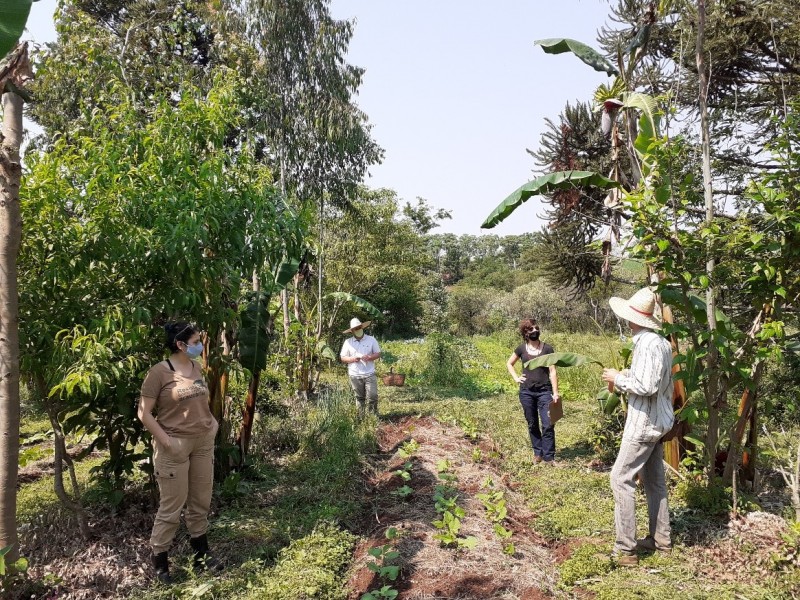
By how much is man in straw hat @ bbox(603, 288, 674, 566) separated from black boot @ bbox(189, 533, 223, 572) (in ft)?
9.49

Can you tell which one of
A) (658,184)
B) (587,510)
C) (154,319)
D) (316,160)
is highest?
(316,160)

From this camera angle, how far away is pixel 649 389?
379 cm

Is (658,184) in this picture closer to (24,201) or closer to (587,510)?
(587,510)

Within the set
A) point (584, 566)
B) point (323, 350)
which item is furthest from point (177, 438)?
point (323, 350)

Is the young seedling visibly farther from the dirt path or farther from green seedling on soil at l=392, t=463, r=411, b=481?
green seedling on soil at l=392, t=463, r=411, b=481

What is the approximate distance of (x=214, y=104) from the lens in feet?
15.8

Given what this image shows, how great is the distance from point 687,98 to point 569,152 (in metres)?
2.15

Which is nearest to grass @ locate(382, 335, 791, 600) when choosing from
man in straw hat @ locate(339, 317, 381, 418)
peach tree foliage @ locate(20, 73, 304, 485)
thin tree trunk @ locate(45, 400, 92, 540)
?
man in straw hat @ locate(339, 317, 381, 418)

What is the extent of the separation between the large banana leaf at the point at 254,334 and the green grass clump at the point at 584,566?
134 inches

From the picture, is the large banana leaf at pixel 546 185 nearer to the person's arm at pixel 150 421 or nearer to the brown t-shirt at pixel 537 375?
the brown t-shirt at pixel 537 375

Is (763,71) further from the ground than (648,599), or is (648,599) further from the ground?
(763,71)

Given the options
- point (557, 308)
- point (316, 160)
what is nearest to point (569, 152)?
point (316, 160)

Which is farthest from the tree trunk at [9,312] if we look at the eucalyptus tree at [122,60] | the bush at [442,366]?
the bush at [442,366]

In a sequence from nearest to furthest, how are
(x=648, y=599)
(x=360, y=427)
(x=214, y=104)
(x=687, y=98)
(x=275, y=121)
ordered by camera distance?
(x=648, y=599), (x=214, y=104), (x=360, y=427), (x=687, y=98), (x=275, y=121)
